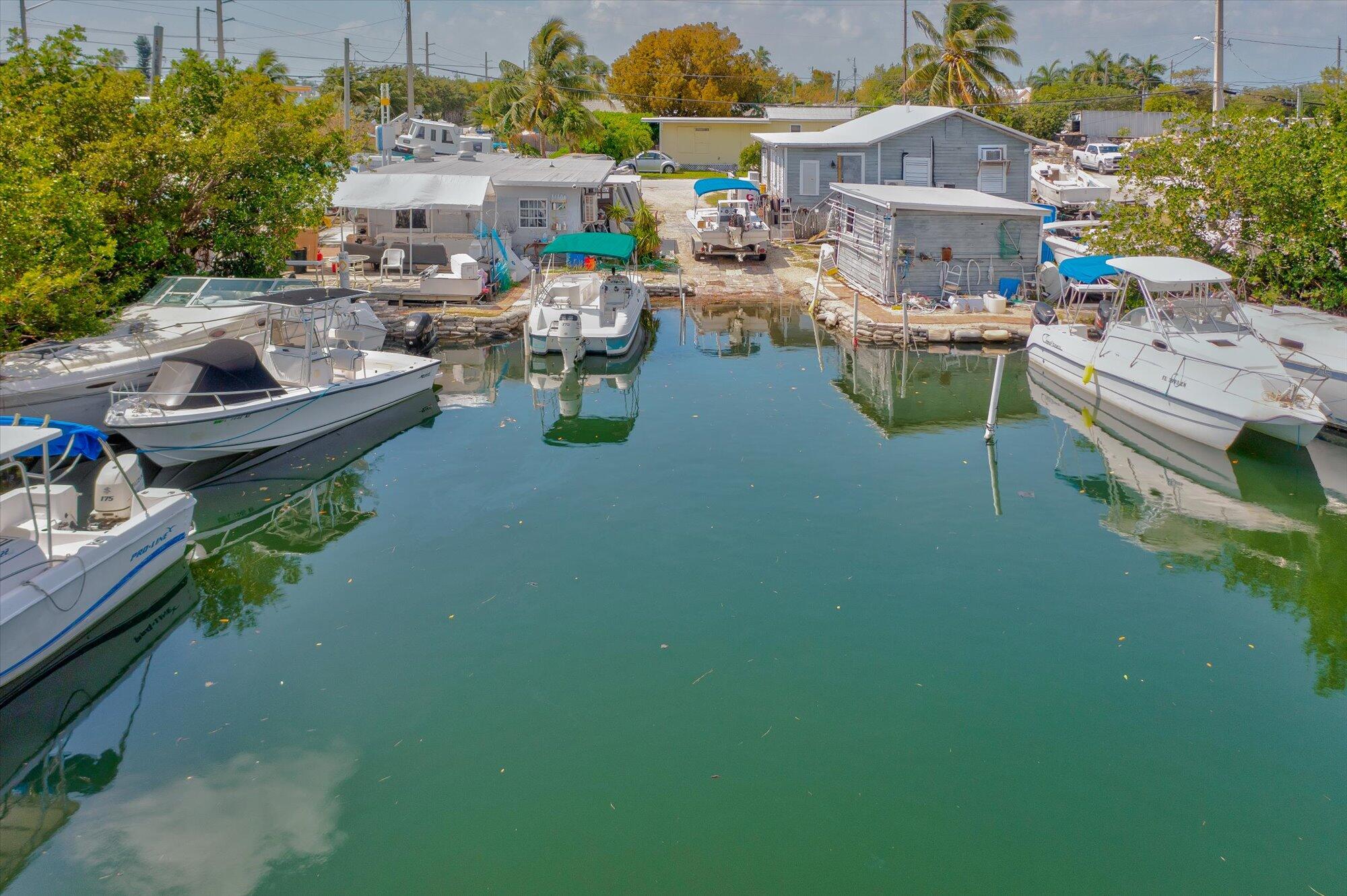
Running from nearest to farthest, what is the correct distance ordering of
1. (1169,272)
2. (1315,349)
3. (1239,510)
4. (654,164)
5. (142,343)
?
(1239,510) < (142,343) < (1315,349) < (1169,272) < (654,164)

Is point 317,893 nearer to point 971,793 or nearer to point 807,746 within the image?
point 807,746

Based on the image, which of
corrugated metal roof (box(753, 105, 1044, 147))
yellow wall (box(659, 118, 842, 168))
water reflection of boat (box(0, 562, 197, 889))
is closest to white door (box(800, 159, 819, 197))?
corrugated metal roof (box(753, 105, 1044, 147))

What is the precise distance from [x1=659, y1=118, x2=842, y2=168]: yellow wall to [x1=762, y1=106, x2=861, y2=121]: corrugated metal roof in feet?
7.57

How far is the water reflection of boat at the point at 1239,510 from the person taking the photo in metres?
12.5

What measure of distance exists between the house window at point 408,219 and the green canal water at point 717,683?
14.0 metres

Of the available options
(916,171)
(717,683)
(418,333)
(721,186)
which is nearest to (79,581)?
(717,683)

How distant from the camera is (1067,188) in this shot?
135 ft

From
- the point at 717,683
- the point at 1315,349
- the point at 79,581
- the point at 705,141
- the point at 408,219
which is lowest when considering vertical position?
the point at 717,683

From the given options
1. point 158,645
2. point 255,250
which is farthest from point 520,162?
point 158,645

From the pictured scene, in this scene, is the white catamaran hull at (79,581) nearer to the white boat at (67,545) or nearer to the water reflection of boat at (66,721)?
the white boat at (67,545)

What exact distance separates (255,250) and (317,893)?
733 inches

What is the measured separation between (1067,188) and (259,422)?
113ft

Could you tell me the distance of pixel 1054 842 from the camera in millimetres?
7973

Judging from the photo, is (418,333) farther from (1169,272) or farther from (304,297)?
(1169,272)
